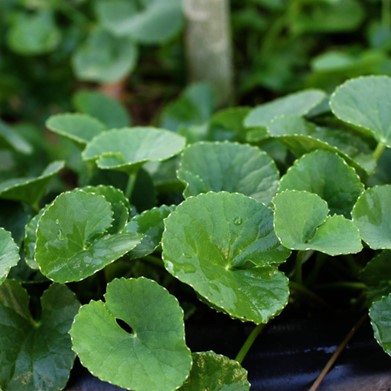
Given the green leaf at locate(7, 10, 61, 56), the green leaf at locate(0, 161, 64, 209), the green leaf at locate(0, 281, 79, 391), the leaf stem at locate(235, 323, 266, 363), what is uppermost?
the green leaf at locate(0, 161, 64, 209)

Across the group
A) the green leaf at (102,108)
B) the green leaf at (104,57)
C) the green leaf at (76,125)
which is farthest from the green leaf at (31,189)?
the green leaf at (104,57)

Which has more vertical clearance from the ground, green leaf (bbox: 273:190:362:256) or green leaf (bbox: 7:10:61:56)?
green leaf (bbox: 273:190:362:256)

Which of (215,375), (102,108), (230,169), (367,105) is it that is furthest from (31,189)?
(102,108)

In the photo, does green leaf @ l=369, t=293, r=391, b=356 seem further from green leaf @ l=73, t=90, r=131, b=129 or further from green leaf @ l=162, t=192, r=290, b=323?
green leaf @ l=73, t=90, r=131, b=129

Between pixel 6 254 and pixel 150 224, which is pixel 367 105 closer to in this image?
pixel 150 224

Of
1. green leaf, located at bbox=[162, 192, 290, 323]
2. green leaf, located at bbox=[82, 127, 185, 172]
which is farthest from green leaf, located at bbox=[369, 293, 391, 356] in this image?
green leaf, located at bbox=[82, 127, 185, 172]

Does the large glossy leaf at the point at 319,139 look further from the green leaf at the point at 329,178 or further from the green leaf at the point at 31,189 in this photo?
Result: the green leaf at the point at 31,189
